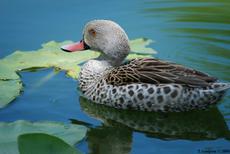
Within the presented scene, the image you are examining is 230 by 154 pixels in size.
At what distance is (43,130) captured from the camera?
5758 millimetres

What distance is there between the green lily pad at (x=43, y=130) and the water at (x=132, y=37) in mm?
191

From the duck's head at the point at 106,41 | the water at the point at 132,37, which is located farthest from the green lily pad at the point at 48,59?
the duck's head at the point at 106,41

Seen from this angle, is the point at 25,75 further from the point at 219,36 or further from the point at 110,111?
the point at 219,36

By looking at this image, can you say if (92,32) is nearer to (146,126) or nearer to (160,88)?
(160,88)

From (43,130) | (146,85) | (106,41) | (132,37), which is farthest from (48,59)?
(43,130)

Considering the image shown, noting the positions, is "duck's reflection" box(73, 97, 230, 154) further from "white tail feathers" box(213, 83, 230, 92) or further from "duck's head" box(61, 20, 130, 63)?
"duck's head" box(61, 20, 130, 63)

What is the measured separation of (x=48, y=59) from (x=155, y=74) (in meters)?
1.73

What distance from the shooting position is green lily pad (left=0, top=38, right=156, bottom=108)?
7.23 metres

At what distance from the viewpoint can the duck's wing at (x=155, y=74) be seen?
6586 millimetres

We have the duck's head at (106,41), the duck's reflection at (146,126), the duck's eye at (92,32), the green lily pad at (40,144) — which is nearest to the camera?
the green lily pad at (40,144)

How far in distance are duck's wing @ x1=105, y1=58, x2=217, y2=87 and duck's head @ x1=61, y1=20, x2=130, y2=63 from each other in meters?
0.34

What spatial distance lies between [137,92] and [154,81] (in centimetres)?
22

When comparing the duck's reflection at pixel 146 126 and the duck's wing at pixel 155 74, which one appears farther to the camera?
the duck's wing at pixel 155 74

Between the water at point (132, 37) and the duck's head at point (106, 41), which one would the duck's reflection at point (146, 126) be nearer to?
the water at point (132, 37)
